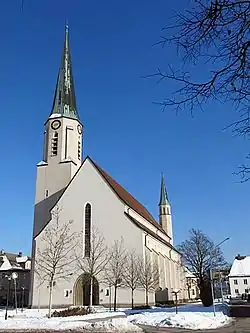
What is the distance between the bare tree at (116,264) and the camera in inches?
1644

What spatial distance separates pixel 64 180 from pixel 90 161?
5387 millimetres

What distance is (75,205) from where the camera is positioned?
156 feet

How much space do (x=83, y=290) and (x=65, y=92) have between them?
2901 cm

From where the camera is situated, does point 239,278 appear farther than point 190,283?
Yes

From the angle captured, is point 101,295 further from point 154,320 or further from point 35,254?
point 154,320

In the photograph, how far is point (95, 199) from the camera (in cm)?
4712

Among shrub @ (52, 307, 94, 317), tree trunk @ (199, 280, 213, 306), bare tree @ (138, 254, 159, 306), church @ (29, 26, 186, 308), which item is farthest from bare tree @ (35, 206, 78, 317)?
tree trunk @ (199, 280, 213, 306)

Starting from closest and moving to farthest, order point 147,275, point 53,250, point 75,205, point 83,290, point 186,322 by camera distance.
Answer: point 186,322, point 147,275, point 83,290, point 53,250, point 75,205

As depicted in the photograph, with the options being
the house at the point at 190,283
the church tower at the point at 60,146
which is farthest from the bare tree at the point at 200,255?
the church tower at the point at 60,146

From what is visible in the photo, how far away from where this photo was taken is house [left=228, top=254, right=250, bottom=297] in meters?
89.1

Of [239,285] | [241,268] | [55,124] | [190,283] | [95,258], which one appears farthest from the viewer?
[241,268]

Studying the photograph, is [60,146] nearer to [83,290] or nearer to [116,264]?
[116,264]

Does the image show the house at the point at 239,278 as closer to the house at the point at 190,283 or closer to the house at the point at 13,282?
the house at the point at 190,283

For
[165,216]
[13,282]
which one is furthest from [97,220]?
[165,216]
